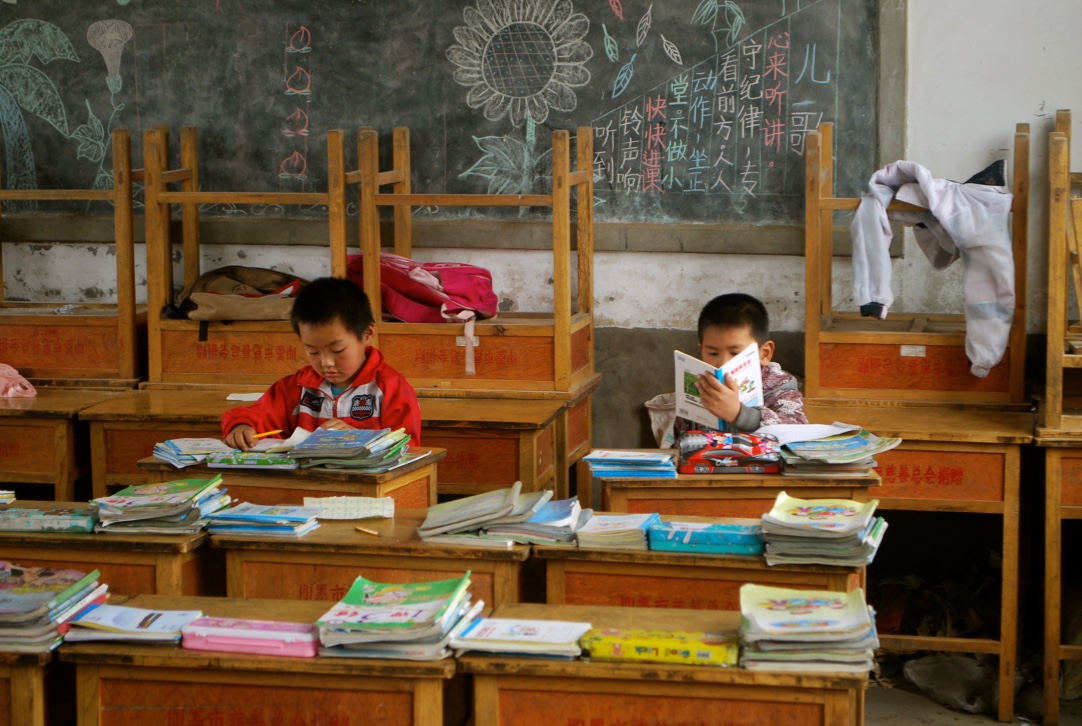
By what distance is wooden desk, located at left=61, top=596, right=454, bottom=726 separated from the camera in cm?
247

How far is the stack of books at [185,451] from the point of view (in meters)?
3.68

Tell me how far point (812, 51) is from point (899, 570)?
7.49 feet

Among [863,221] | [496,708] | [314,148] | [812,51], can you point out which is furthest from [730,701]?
[314,148]

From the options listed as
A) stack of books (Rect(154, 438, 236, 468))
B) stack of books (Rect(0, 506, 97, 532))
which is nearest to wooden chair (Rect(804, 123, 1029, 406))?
stack of books (Rect(154, 438, 236, 468))

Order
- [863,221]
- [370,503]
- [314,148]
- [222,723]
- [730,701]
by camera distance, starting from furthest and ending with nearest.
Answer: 1. [314,148]
2. [863,221]
3. [370,503]
4. [222,723]
5. [730,701]

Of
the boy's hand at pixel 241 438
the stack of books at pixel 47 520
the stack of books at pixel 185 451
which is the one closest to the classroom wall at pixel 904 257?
the boy's hand at pixel 241 438

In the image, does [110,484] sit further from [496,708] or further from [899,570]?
[899,570]

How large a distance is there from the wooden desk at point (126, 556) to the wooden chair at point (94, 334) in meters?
2.37

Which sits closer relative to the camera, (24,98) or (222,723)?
(222,723)

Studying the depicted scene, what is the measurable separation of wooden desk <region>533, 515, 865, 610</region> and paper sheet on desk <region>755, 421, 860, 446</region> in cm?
68

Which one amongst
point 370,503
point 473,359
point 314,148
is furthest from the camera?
point 314,148

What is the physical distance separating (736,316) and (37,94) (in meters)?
3.87

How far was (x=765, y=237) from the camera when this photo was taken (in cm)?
552

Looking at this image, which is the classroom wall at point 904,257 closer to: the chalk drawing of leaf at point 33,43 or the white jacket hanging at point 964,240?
the white jacket hanging at point 964,240
